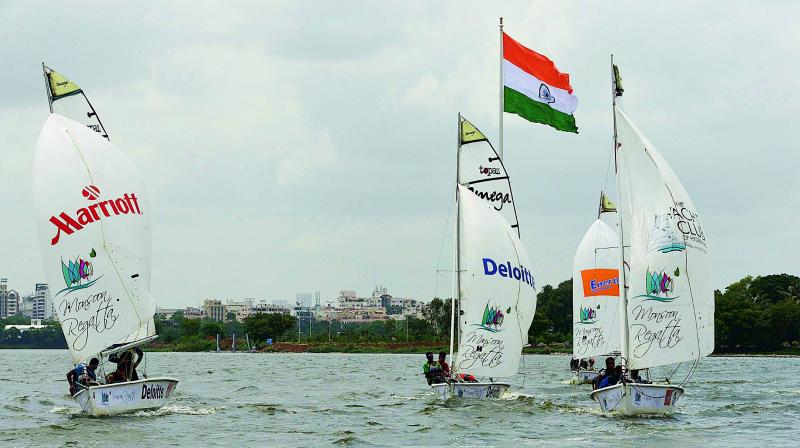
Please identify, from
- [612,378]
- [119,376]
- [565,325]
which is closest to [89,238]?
[119,376]

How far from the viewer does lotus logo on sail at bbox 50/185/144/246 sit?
32.4m

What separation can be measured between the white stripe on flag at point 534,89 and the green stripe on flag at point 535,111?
149mm

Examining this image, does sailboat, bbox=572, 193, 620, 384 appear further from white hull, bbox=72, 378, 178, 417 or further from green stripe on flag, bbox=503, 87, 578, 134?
white hull, bbox=72, 378, 178, 417

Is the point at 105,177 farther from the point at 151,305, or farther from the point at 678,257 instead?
the point at 678,257

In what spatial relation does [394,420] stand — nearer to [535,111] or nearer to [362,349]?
[535,111]

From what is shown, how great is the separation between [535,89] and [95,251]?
1787cm

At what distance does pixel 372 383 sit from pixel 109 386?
1043 inches

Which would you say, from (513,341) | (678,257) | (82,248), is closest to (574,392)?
(513,341)

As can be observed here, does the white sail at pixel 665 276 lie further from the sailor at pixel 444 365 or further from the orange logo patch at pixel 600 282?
the orange logo patch at pixel 600 282

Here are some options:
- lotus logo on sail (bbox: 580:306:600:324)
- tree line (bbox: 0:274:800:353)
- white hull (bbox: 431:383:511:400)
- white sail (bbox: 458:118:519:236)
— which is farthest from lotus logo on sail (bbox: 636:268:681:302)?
tree line (bbox: 0:274:800:353)

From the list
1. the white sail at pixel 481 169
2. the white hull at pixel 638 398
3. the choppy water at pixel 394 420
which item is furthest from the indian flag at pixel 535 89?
the white hull at pixel 638 398

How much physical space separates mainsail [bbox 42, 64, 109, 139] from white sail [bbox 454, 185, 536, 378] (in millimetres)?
11768

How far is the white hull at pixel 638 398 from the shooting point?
32.5m

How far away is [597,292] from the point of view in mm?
54188
